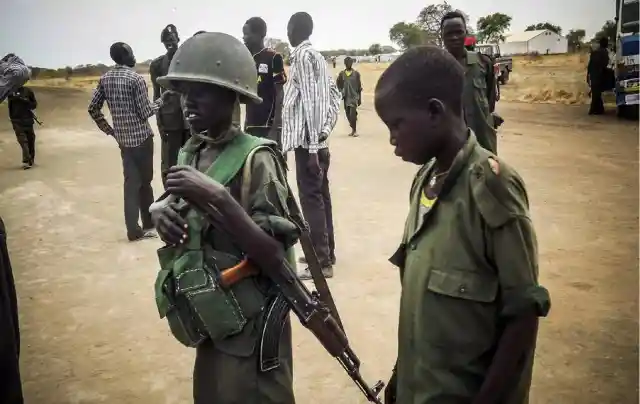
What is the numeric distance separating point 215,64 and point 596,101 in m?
13.2

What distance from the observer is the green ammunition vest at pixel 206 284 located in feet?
6.08

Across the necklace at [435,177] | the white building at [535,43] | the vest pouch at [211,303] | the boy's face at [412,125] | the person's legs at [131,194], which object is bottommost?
the person's legs at [131,194]

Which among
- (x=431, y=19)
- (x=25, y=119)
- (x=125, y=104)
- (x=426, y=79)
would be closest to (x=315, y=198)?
(x=125, y=104)

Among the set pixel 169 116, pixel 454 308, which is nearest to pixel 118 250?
pixel 169 116

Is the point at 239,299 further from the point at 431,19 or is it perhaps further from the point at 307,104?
the point at 431,19

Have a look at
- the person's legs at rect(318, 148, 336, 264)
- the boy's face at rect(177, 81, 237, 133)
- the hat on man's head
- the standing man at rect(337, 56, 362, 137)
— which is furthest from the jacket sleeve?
the standing man at rect(337, 56, 362, 137)

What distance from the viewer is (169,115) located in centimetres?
573

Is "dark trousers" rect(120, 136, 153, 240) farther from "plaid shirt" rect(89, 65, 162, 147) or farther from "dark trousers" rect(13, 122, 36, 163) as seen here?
"dark trousers" rect(13, 122, 36, 163)

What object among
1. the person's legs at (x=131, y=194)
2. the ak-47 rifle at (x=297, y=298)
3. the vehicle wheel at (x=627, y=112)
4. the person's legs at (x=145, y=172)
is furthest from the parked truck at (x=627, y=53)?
the ak-47 rifle at (x=297, y=298)

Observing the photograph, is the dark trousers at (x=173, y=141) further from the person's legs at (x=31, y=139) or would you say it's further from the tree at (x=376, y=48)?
the person's legs at (x=31, y=139)

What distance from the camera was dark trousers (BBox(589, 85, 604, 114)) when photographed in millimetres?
13305

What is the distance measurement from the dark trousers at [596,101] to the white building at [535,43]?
1286 mm

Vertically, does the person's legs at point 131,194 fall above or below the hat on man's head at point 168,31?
below

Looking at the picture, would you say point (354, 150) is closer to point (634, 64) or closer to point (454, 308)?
point (634, 64)
